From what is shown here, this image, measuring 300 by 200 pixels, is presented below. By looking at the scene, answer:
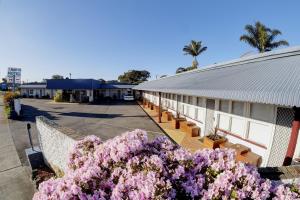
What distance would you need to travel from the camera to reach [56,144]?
6812 mm

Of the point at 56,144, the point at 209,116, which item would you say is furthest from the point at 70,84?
the point at 56,144

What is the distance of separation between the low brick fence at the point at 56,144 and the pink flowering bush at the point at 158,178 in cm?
304

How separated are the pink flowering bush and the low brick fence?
3.04m

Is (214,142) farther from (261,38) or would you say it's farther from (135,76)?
(135,76)

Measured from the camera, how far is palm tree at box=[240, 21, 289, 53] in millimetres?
24594

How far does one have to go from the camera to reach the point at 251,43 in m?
25.8

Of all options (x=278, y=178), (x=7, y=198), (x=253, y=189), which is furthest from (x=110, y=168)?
(x=7, y=198)

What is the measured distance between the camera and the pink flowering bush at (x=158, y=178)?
2.14 meters

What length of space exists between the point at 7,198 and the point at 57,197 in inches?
229

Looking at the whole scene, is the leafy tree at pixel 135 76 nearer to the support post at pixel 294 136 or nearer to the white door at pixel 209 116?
the white door at pixel 209 116

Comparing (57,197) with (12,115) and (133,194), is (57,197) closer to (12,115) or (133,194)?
(133,194)

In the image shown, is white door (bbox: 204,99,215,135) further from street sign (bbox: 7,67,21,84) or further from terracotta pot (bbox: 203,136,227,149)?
street sign (bbox: 7,67,21,84)

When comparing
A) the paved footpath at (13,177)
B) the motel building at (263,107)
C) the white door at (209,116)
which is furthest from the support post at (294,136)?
the paved footpath at (13,177)

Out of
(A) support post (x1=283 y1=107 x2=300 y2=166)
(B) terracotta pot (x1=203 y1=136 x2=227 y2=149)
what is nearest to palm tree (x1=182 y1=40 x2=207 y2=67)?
(B) terracotta pot (x1=203 y1=136 x2=227 y2=149)
